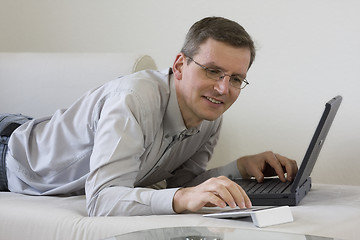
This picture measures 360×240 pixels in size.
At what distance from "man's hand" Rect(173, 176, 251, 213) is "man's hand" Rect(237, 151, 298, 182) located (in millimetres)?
476

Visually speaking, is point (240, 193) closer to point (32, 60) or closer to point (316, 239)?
point (316, 239)

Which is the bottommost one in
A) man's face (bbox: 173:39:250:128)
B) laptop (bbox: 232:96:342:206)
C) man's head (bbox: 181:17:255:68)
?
laptop (bbox: 232:96:342:206)

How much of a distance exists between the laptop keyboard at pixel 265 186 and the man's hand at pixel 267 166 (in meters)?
0.02

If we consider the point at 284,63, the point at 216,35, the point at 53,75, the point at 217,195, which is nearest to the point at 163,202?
the point at 217,195

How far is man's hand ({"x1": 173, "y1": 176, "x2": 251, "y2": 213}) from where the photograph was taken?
1434 mm

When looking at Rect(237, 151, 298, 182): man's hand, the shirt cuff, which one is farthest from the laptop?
the shirt cuff

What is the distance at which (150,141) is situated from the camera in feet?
5.86

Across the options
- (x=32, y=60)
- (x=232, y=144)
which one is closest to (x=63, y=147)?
(x=32, y=60)

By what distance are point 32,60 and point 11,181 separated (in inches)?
21.1

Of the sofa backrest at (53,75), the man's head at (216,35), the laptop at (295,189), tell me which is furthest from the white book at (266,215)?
the sofa backrest at (53,75)

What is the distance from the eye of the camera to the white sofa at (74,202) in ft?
4.79

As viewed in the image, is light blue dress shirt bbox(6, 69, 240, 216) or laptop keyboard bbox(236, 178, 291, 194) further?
laptop keyboard bbox(236, 178, 291, 194)

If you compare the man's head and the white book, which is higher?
the man's head

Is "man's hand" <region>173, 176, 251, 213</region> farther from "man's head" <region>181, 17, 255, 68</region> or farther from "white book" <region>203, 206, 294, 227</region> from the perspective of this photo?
"man's head" <region>181, 17, 255, 68</region>
